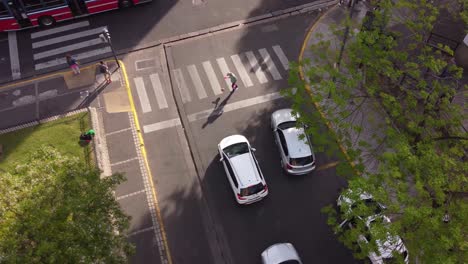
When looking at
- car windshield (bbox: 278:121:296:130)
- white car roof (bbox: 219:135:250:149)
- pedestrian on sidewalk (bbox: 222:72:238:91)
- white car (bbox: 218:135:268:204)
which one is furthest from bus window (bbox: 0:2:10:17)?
car windshield (bbox: 278:121:296:130)

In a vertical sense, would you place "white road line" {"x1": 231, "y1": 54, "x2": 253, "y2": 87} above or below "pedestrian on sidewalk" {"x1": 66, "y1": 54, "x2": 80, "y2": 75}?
below

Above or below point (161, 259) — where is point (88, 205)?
above

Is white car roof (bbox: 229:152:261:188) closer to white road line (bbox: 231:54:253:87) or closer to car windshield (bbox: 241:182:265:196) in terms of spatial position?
car windshield (bbox: 241:182:265:196)

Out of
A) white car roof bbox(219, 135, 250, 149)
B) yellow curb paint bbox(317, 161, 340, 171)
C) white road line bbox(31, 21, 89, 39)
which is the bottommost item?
yellow curb paint bbox(317, 161, 340, 171)

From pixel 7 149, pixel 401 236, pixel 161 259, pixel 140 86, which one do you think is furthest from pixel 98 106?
pixel 401 236

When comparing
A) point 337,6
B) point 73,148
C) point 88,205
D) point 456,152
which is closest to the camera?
point 88,205

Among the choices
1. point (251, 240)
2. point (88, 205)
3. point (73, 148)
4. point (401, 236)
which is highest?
point (88, 205)

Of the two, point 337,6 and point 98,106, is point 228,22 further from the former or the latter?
point 98,106
